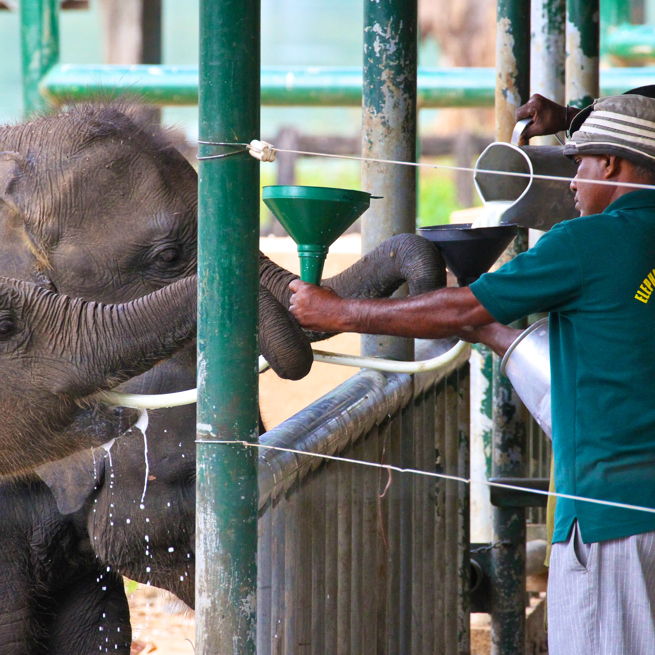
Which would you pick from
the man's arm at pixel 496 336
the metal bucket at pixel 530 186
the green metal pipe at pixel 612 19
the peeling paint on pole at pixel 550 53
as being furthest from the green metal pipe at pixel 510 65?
the green metal pipe at pixel 612 19

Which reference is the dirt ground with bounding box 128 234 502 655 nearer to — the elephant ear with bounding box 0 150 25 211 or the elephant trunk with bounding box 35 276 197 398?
the elephant ear with bounding box 0 150 25 211

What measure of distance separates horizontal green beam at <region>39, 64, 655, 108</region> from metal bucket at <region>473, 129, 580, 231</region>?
9.52 ft

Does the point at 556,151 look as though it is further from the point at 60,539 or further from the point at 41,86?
the point at 41,86

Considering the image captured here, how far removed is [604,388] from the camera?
184 centimetres

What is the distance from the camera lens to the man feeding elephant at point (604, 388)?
182cm

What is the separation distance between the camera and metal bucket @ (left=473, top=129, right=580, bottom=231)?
274 cm

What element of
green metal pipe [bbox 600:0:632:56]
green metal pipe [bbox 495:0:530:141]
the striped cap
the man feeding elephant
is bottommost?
the man feeding elephant

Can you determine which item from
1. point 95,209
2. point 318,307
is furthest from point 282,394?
point 318,307

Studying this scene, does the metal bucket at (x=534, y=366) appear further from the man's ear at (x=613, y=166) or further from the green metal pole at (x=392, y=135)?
the green metal pole at (x=392, y=135)

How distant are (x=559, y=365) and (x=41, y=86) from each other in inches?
193

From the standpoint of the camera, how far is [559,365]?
75.7 inches

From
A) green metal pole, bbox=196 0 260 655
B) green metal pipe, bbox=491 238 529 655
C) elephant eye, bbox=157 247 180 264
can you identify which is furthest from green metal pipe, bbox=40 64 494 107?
green metal pole, bbox=196 0 260 655

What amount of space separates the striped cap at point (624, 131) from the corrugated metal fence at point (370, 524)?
77 cm

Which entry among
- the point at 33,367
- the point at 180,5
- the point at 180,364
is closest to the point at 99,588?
the point at 180,364
